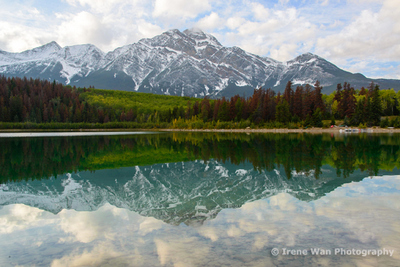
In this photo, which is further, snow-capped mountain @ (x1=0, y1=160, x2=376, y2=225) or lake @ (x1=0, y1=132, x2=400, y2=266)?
snow-capped mountain @ (x1=0, y1=160, x2=376, y2=225)

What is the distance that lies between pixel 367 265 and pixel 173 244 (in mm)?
3414

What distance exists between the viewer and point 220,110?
90062 millimetres

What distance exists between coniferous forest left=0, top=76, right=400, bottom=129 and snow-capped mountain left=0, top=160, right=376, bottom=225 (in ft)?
212

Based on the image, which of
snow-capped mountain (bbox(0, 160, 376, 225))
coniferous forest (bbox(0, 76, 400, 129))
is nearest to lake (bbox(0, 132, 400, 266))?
snow-capped mountain (bbox(0, 160, 376, 225))

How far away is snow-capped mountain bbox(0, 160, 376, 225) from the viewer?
25.1ft

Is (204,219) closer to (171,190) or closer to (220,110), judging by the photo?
(171,190)

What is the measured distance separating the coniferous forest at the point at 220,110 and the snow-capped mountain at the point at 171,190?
64656 millimetres

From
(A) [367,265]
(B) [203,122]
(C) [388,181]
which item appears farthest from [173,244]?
(B) [203,122]

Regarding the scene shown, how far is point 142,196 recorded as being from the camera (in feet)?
29.1

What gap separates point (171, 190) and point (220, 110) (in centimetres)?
8151

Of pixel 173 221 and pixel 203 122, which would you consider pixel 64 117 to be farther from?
pixel 173 221

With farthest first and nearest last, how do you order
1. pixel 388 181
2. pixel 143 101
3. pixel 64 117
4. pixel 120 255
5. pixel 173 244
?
pixel 143 101 → pixel 64 117 → pixel 388 181 → pixel 173 244 → pixel 120 255

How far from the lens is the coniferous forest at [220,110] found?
246ft

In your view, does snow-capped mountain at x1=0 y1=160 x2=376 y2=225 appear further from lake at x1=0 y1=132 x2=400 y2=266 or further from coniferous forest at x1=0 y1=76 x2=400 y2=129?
coniferous forest at x1=0 y1=76 x2=400 y2=129
